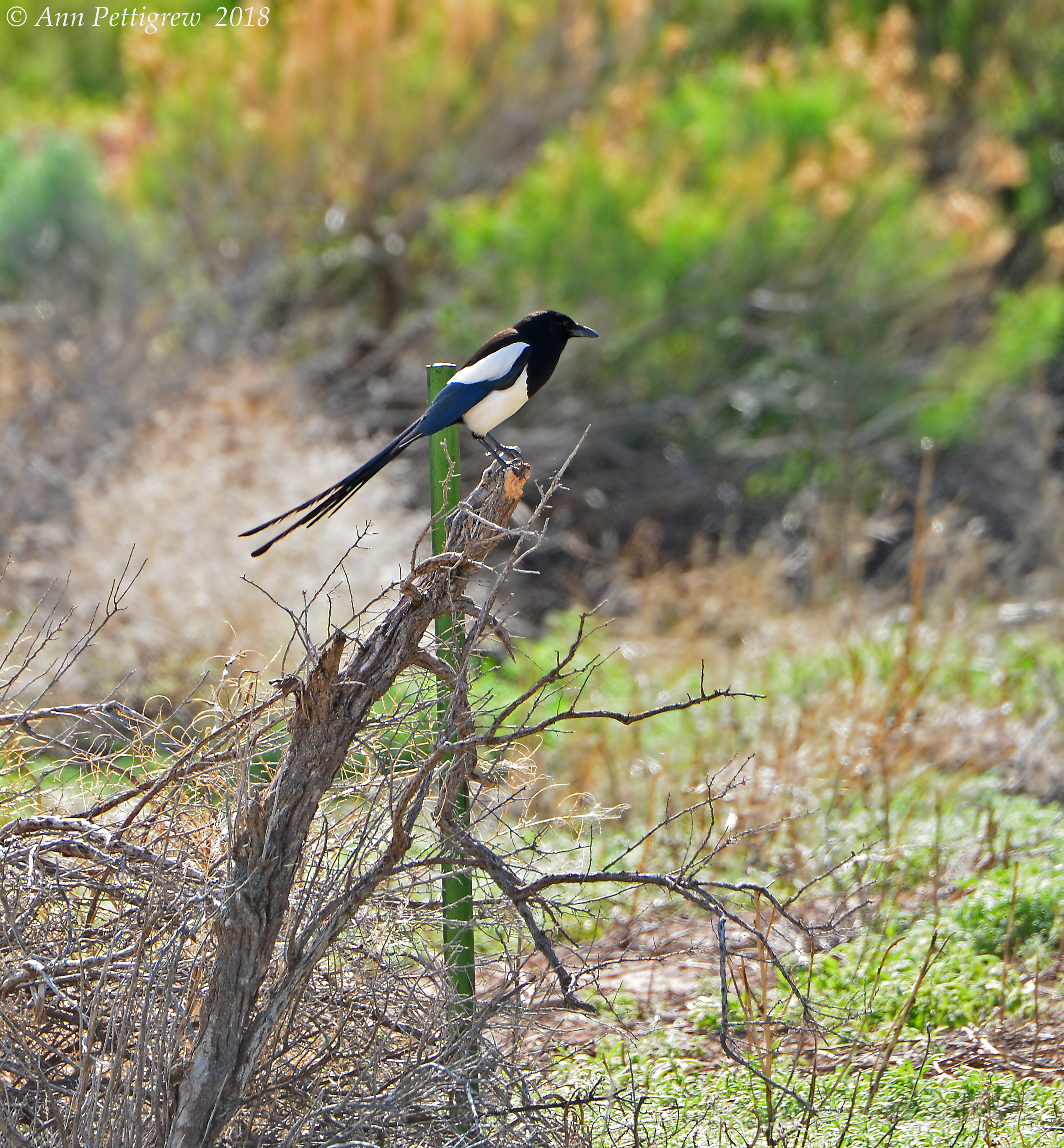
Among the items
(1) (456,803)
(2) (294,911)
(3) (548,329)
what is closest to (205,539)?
(3) (548,329)

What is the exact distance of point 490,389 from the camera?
2.93m

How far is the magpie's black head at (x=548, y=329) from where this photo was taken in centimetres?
317

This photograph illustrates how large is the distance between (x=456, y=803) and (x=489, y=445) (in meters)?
0.87

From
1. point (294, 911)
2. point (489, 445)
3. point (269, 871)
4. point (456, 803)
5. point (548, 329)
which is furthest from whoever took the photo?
point (548, 329)

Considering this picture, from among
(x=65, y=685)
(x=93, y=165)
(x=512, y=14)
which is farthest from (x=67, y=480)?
(x=512, y=14)

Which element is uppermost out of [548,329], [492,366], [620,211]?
[620,211]

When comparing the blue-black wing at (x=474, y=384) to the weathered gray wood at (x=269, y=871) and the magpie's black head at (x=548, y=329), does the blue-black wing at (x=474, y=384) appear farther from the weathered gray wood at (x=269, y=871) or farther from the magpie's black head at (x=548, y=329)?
the weathered gray wood at (x=269, y=871)

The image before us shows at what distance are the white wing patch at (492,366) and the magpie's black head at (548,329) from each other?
49 mm

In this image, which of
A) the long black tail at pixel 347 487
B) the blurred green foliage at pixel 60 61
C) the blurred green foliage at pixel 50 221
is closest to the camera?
the long black tail at pixel 347 487

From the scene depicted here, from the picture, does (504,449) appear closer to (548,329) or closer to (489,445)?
(489,445)

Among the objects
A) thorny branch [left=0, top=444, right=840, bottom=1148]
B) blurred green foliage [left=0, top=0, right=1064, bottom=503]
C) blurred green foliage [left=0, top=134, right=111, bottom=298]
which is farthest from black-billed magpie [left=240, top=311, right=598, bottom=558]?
blurred green foliage [left=0, top=134, right=111, bottom=298]

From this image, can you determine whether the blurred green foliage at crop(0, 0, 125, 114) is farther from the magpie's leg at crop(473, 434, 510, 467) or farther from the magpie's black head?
the magpie's leg at crop(473, 434, 510, 467)

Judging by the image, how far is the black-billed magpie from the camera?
8.61 ft

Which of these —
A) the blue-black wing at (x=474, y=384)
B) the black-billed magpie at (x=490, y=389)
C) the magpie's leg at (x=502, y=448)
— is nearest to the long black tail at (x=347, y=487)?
the black-billed magpie at (x=490, y=389)
